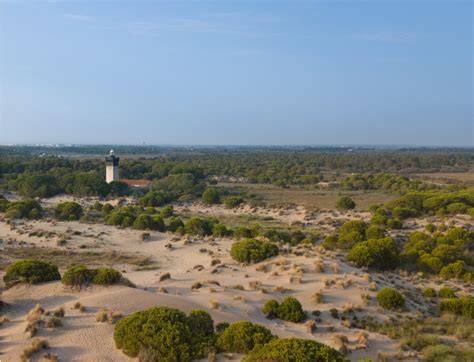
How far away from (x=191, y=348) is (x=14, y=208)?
31081 mm

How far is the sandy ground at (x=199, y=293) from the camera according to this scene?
10.2 m

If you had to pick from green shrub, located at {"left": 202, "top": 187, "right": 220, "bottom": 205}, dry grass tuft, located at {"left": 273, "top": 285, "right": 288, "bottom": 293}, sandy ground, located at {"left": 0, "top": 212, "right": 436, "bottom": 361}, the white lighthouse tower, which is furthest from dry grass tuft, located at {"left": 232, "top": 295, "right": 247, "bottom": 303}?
the white lighthouse tower

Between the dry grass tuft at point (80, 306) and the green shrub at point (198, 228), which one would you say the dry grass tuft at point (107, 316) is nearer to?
the dry grass tuft at point (80, 306)

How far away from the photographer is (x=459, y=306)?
1580 centimetres

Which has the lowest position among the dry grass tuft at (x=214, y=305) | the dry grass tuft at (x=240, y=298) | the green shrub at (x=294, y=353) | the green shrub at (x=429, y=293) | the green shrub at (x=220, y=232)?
the green shrub at (x=429, y=293)

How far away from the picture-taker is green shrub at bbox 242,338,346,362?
8336 mm

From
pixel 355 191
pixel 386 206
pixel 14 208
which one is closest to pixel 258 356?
pixel 14 208

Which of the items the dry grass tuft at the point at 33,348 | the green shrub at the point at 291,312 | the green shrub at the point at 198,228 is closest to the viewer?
the dry grass tuft at the point at 33,348

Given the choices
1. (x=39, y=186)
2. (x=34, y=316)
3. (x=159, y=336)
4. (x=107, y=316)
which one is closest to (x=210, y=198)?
(x=39, y=186)

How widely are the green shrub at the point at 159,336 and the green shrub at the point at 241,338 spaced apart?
47 centimetres

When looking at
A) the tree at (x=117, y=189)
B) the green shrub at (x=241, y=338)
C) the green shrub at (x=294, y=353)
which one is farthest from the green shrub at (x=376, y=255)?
the tree at (x=117, y=189)

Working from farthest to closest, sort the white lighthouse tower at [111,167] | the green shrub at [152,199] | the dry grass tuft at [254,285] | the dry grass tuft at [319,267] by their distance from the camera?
1. the white lighthouse tower at [111,167]
2. the green shrub at [152,199]
3. the dry grass tuft at [319,267]
4. the dry grass tuft at [254,285]

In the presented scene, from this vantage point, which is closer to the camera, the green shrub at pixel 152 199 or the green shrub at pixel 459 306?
the green shrub at pixel 459 306

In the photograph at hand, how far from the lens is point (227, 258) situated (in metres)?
22.5
